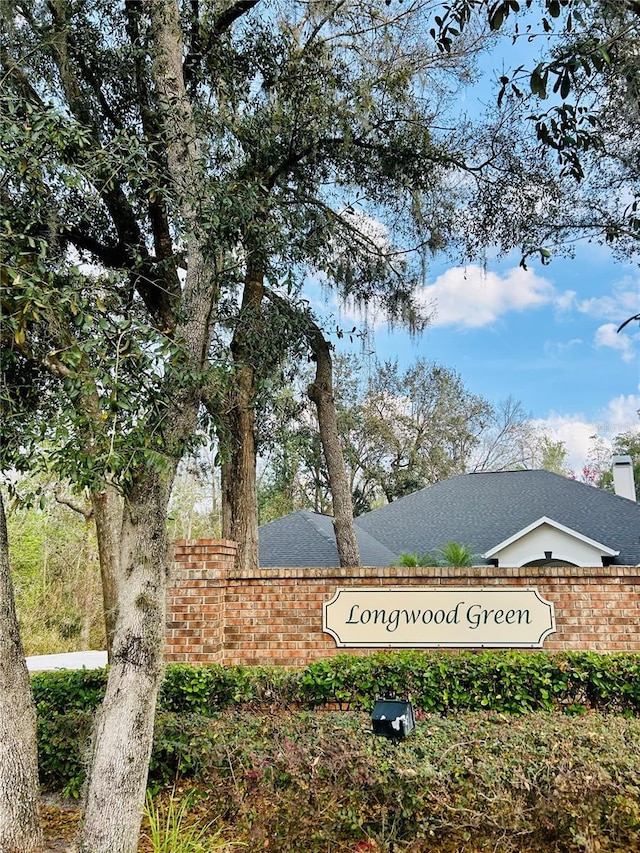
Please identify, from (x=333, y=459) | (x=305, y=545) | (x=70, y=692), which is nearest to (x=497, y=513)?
(x=305, y=545)

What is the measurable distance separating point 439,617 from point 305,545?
6918mm

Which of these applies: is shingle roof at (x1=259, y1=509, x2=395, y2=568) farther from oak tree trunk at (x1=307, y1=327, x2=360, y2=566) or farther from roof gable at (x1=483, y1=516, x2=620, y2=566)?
oak tree trunk at (x1=307, y1=327, x2=360, y2=566)

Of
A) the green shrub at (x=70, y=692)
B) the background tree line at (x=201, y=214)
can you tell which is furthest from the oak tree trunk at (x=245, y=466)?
the green shrub at (x=70, y=692)

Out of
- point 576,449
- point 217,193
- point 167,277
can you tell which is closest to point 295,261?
point 167,277

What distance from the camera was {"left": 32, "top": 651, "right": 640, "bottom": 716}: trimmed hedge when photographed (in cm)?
511

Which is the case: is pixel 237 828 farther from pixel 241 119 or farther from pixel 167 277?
pixel 241 119

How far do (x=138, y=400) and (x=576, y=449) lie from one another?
3213cm

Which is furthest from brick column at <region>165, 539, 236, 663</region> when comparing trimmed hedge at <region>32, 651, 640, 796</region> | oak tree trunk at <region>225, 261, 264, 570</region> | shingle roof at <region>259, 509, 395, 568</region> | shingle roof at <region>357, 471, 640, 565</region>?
shingle roof at <region>357, 471, 640, 565</region>

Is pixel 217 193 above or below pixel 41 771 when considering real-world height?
above

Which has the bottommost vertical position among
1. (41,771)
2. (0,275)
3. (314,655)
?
(41,771)

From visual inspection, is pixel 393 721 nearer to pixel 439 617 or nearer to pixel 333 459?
pixel 439 617

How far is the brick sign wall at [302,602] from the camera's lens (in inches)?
244

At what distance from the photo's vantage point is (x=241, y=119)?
6.83 metres

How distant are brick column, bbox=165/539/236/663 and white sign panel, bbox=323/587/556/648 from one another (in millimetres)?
1089
